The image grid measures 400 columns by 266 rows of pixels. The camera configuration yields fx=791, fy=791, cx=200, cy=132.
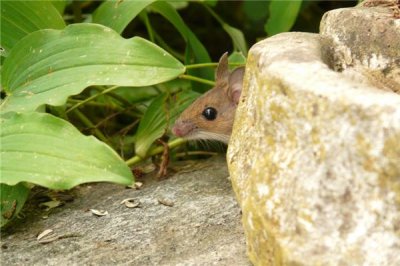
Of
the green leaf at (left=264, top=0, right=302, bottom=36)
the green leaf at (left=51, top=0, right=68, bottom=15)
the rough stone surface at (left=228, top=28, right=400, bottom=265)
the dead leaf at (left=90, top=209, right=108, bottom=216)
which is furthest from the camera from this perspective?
the green leaf at (left=264, top=0, right=302, bottom=36)

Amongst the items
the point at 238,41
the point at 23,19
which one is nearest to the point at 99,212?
the point at 23,19

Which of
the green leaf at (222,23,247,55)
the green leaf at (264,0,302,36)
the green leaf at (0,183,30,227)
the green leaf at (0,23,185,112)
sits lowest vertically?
the green leaf at (0,183,30,227)

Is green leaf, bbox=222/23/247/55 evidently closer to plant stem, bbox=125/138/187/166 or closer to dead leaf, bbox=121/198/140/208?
plant stem, bbox=125/138/187/166

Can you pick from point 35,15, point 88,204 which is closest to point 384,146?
point 88,204

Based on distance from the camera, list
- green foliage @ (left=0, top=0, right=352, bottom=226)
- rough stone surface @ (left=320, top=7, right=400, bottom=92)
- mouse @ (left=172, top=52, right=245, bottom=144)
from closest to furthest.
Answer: rough stone surface @ (left=320, top=7, right=400, bottom=92) < green foliage @ (left=0, top=0, right=352, bottom=226) < mouse @ (left=172, top=52, right=245, bottom=144)

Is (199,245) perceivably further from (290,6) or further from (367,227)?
(290,6)

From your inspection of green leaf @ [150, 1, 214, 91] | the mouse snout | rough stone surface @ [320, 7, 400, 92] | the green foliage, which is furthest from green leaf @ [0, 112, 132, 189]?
green leaf @ [150, 1, 214, 91]

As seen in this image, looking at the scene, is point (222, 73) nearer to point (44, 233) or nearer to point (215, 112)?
point (215, 112)
